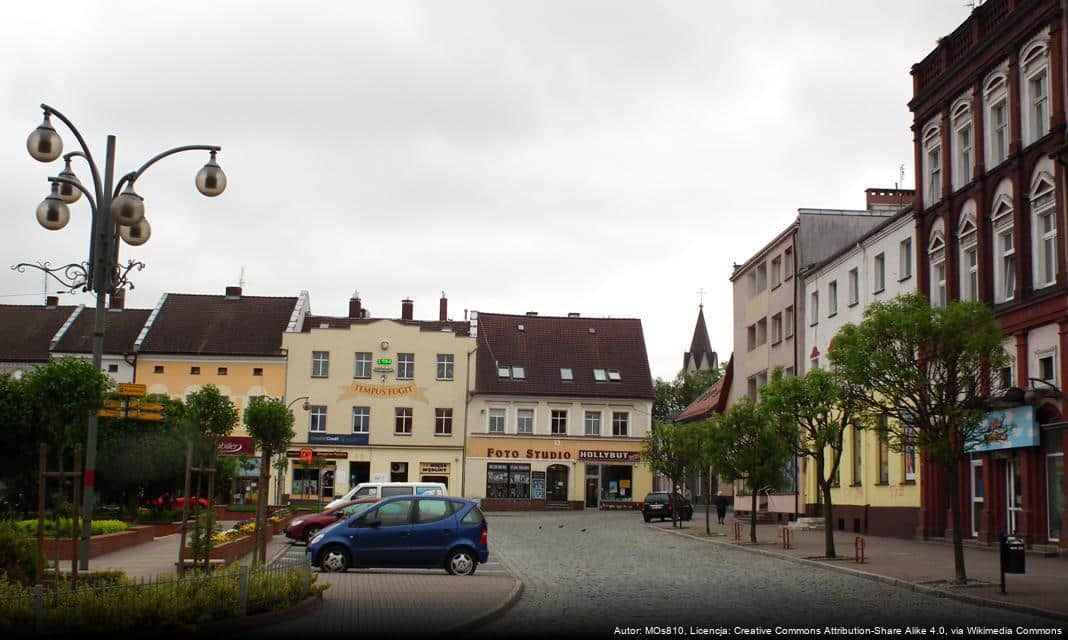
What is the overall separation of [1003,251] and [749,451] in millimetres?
9892

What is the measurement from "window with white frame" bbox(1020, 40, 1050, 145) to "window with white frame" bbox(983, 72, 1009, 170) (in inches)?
44.9

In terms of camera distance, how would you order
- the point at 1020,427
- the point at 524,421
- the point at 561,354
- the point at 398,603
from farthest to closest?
the point at 561,354, the point at 524,421, the point at 1020,427, the point at 398,603

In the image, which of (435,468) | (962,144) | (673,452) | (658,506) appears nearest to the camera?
(962,144)

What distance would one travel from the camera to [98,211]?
18.7m

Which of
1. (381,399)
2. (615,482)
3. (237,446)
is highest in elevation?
(381,399)

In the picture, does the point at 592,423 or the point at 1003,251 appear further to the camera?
the point at 592,423

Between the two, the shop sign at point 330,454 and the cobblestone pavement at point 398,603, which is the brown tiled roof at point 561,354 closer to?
the shop sign at point 330,454

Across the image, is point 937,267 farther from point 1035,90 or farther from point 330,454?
point 330,454

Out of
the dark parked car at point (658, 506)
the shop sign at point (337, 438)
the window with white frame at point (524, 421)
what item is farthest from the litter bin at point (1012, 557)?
the shop sign at point (337, 438)

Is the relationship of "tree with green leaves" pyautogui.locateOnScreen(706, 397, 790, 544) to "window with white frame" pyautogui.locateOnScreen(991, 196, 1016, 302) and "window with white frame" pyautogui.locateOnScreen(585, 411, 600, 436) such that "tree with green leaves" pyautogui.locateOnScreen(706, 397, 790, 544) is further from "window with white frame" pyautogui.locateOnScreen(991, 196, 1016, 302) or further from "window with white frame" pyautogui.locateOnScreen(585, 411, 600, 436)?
"window with white frame" pyautogui.locateOnScreen(585, 411, 600, 436)

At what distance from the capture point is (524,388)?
234 ft

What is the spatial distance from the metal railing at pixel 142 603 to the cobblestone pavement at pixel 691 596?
2.97 metres

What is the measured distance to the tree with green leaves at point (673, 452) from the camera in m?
48.2

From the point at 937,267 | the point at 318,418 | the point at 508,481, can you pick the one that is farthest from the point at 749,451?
the point at 318,418
